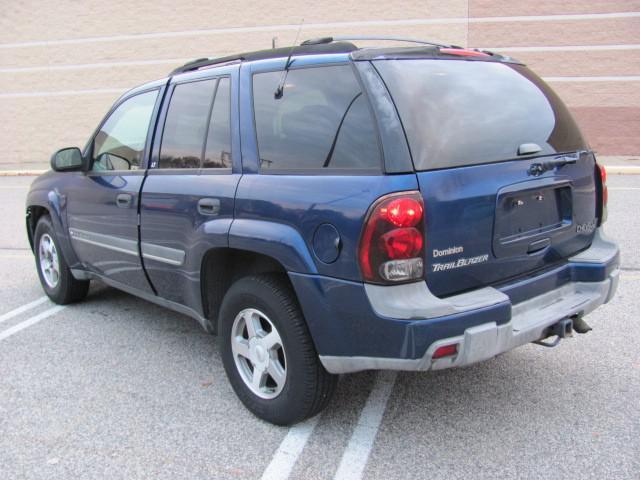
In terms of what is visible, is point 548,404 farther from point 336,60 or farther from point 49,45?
point 49,45

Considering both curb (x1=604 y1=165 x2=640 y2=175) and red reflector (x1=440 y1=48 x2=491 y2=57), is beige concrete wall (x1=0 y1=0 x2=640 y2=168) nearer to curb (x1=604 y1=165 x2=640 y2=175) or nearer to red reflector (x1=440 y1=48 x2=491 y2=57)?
curb (x1=604 y1=165 x2=640 y2=175)

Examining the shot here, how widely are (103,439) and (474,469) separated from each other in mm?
1855

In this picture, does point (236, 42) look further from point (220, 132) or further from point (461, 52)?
point (461, 52)

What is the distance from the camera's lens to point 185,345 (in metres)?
4.31

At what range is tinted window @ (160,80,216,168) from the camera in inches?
140

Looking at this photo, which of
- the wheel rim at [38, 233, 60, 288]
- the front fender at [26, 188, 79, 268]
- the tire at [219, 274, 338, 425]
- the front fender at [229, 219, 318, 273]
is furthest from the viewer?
the wheel rim at [38, 233, 60, 288]

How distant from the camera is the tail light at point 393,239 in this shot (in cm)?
250

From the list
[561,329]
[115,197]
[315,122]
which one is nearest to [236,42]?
[115,197]

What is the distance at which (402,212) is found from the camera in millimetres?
2496

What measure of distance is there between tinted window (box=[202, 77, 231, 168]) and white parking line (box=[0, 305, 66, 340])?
243cm

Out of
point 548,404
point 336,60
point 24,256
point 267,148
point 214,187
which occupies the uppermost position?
point 336,60

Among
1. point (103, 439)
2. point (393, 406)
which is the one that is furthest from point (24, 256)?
point (393, 406)

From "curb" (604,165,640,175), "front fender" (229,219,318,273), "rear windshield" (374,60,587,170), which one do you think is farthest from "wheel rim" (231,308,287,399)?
"curb" (604,165,640,175)

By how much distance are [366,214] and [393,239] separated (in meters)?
0.15
